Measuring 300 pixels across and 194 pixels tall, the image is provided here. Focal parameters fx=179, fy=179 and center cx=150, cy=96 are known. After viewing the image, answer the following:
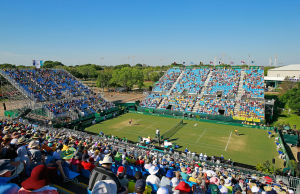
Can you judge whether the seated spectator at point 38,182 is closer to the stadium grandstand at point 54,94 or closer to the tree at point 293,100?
the stadium grandstand at point 54,94

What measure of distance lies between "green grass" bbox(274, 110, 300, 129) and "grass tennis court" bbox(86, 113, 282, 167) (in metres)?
6.75

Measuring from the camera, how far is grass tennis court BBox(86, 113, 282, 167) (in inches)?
830

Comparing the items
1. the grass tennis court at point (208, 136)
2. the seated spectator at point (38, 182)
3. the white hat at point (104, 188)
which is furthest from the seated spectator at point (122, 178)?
the grass tennis court at point (208, 136)

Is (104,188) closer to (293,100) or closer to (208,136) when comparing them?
(208,136)

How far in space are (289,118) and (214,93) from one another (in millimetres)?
14181

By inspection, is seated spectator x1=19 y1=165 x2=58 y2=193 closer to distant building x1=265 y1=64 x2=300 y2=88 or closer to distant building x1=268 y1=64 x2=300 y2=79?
distant building x1=265 y1=64 x2=300 y2=88

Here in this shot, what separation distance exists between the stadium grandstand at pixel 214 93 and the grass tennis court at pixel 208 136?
4298 millimetres

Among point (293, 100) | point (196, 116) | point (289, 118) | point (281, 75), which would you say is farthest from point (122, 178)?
point (281, 75)

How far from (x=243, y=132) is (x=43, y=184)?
29.9 metres

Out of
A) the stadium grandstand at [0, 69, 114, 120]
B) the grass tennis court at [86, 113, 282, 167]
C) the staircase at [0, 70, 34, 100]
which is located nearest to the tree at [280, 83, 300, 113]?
the grass tennis court at [86, 113, 282, 167]

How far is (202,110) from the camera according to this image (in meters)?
36.0

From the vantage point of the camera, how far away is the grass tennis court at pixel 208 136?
21.1 metres

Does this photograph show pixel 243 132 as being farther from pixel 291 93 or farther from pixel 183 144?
pixel 291 93

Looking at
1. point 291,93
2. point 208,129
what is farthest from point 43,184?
point 291,93
